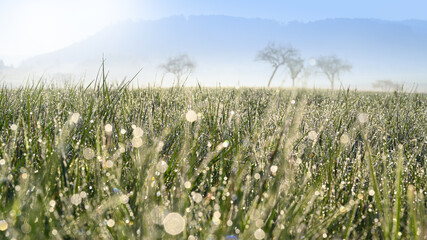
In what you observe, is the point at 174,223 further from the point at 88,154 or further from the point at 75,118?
the point at 75,118

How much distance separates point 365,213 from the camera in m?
0.97

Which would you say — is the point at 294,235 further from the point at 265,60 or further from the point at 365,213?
the point at 265,60

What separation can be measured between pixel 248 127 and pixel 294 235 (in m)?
1.14

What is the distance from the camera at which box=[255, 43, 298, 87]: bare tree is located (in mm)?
68125

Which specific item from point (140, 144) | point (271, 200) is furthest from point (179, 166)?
point (271, 200)

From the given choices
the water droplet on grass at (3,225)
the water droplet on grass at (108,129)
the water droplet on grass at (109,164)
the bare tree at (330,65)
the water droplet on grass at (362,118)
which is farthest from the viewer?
the bare tree at (330,65)

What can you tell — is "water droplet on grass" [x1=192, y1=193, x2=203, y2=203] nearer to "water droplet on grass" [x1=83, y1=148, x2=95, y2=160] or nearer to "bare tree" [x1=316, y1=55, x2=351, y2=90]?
"water droplet on grass" [x1=83, y1=148, x2=95, y2=160]

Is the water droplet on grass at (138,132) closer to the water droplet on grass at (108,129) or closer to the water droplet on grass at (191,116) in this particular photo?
the water droplet on grass at (108,129)

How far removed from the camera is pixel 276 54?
69.8 metres

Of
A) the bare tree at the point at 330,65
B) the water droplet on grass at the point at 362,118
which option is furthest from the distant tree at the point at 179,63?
the water droplet on grass at the point at 362,118

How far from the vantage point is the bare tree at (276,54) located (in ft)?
224

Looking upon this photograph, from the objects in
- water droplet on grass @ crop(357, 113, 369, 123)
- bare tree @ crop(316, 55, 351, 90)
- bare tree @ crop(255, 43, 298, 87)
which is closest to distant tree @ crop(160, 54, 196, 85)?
bare tree @ crop(255, 43, 298, 87)

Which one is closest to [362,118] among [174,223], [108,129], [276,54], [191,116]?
[191,116]

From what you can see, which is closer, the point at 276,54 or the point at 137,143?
the point at 137,143
